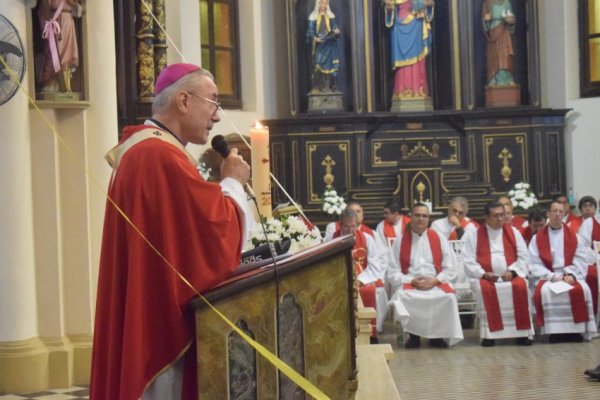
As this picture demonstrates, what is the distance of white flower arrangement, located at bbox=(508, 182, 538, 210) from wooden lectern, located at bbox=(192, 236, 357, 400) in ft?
38.8

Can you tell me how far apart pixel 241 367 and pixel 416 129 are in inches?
519

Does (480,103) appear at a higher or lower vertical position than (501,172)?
higher

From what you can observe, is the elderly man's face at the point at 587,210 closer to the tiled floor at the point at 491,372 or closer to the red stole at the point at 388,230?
the tiled floor at the point at 491,372

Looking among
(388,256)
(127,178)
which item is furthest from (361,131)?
(127,178)

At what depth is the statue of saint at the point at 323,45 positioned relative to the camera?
53.7 feet

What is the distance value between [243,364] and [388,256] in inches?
317

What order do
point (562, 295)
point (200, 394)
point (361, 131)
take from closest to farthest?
point (200, 394), point (562, 295), point (361, 131)

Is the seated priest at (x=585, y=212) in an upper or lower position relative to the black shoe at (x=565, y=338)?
upper

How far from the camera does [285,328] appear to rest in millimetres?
3734

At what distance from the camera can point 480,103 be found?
16922 millimetres

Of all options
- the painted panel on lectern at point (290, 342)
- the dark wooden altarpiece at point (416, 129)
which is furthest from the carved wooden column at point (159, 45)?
the painted panel on lectern at point (290, 342)

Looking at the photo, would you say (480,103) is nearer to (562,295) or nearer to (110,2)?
(562,295)

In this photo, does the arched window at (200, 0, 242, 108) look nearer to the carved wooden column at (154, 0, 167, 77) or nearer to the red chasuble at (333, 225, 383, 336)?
the carved wooden column at (154, 0, 167, 77)

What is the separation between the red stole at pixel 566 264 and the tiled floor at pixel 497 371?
0.97 feet
